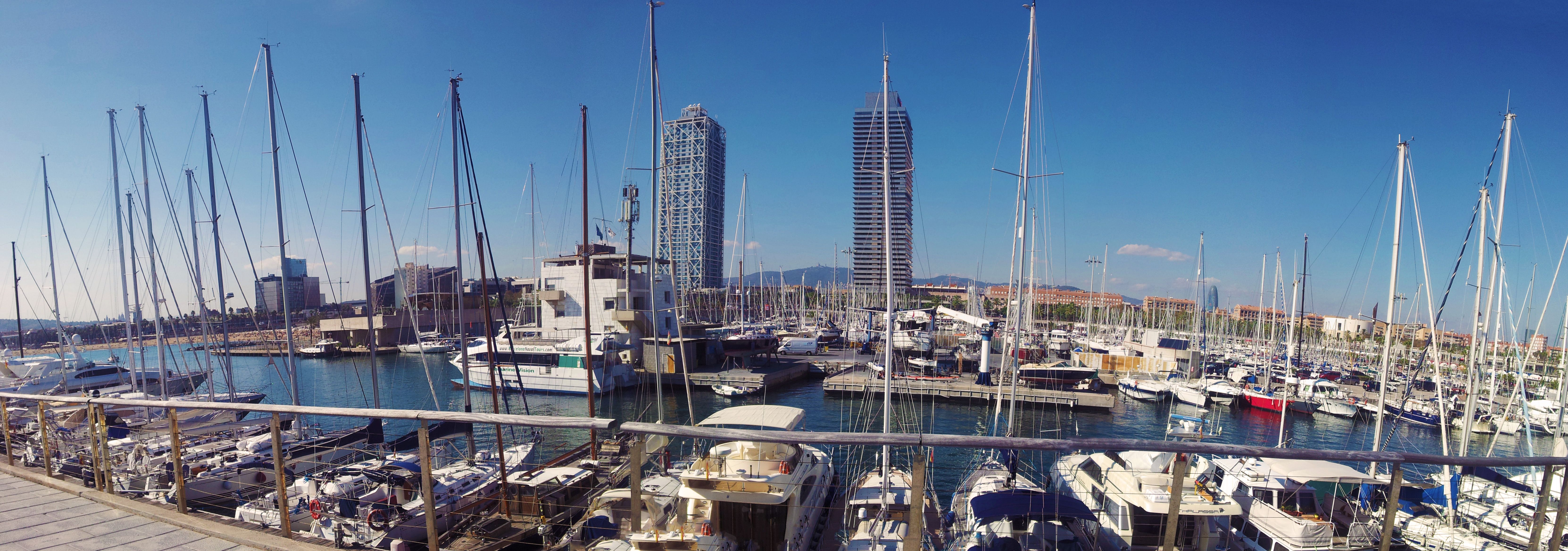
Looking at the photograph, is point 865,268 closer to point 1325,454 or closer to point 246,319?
point 1325,454

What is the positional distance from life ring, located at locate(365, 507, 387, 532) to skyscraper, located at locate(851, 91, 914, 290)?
9.21 metres

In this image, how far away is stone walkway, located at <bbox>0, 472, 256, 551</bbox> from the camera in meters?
3.75

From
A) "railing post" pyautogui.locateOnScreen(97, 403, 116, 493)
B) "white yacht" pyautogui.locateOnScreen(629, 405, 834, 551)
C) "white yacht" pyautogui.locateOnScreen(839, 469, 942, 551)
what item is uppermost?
"railing post" pyautogui.locateOnScreen(97, 403, 116, 493)

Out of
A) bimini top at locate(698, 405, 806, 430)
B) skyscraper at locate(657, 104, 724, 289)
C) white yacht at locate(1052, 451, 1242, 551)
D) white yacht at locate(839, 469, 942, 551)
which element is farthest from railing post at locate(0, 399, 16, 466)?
skyscraper at locate(657, 104, 724, 289)

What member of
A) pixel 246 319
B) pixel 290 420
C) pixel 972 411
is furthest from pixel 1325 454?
pixel 246 319

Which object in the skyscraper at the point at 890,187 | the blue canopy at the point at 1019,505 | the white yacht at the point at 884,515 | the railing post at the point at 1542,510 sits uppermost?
the skyscraper at the point at 890,187

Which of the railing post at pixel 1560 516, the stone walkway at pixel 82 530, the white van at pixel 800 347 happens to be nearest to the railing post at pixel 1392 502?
the railing post at pixel 1560 516

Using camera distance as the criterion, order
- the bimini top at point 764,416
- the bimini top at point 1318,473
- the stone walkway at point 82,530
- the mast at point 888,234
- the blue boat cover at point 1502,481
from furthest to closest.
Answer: the mast at point 888,234
the blue boat cover at point 1502,481
the bimini top at point 1318,473
the bimini top at point 764,416
the stone walkway at point 82,530

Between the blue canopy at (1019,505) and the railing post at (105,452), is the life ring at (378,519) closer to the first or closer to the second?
the railing post at (105,452)

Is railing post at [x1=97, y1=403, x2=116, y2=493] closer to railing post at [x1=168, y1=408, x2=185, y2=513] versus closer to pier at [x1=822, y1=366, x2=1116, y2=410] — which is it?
railing post at [x1=168, y1=408, x2=185, y2=513]

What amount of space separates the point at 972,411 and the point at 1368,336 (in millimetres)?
66175

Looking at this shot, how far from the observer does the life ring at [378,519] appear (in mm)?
8344

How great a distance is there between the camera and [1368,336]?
67.0 metres

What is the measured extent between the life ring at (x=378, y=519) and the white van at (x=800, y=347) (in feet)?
132
